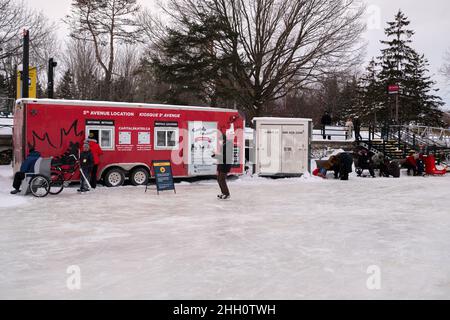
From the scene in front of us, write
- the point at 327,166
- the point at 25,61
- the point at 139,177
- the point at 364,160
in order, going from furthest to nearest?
the point at 364,160, the point at 327,166, the point at 139,177, the point at 25,61

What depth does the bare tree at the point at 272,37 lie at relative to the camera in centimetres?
2661

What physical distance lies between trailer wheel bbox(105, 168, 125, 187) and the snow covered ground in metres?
2.55

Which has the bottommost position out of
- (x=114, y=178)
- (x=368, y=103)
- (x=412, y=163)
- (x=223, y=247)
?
(x=223, y=247)

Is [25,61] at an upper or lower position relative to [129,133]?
upper

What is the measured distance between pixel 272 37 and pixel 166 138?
13.3 meters

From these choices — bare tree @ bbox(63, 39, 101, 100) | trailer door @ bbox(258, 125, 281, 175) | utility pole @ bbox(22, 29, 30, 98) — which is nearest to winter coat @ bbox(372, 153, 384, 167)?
trailer door @ bbox(258, 125, 281, 175)

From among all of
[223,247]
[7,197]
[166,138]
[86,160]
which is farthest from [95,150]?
[223,247]

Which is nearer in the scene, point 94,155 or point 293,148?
point 94,155

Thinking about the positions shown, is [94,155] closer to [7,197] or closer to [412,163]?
[7,197]

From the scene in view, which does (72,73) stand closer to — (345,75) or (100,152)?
(345,75)

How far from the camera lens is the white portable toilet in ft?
66.4

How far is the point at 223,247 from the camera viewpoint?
729 centimetres

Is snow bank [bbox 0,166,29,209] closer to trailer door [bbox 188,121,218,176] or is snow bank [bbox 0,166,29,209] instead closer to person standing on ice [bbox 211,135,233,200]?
person standing on ice [bbox 211,135,233,200]

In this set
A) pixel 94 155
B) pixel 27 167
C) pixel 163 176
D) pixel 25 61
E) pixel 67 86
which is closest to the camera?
pixel 27 167
